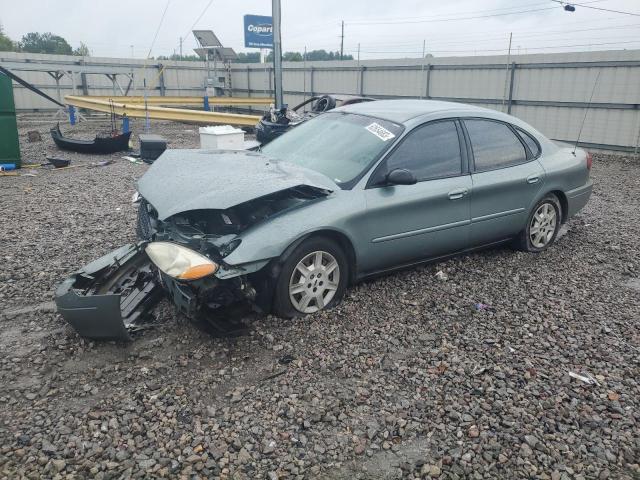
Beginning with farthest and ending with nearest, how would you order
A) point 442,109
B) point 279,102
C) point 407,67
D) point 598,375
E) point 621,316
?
point 407,67 < point 279,102 < point 442,109 < point 621,316 < point 598,375

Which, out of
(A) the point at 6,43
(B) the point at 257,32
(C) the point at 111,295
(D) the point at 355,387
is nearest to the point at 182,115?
(B) the point at 257,32

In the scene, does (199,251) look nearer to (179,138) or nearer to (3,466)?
(3,466)

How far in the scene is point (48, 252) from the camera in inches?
A: 215

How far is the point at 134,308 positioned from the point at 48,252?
2211 mm

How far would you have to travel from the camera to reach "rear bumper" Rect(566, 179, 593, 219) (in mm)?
5923

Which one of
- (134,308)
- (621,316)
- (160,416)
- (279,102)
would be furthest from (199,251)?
(279,102)

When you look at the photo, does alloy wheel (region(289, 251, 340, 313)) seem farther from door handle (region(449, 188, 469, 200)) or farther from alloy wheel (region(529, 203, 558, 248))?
alloy wheel (region(529, 203, 558, 248))

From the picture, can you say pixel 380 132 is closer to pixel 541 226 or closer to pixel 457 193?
pixel 457 193

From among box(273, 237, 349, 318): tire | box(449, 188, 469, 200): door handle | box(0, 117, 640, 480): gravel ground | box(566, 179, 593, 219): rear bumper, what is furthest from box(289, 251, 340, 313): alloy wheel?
box(566, 179, 593, 219): rear bumper

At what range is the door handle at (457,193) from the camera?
475 cm

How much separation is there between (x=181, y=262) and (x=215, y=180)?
0.83m

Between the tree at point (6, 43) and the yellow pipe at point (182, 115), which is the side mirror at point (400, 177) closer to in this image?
the yellow pipe at point (182, 115)

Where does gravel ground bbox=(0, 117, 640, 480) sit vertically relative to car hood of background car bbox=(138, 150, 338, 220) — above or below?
below

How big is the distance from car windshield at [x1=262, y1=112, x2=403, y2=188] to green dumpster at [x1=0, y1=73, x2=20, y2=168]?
687cm
